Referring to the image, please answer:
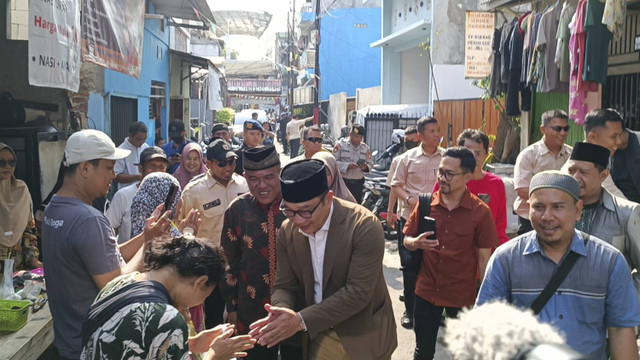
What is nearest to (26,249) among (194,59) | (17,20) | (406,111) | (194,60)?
(17,20)

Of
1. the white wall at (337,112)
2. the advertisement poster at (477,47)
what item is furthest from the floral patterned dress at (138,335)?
the white wall at (337,112)

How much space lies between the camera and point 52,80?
5.16m

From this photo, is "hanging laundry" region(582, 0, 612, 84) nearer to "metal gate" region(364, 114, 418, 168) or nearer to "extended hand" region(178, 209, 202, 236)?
"extended hand" region(178, 209, 202, 236)

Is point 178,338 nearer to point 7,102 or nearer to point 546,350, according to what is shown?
point 546,350

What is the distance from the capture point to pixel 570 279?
8.61 feet

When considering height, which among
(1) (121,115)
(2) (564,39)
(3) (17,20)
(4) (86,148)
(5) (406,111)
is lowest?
(4) (86,148)

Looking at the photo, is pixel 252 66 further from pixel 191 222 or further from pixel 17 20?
pixel 191 222

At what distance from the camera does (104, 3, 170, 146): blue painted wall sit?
10289 millimetres

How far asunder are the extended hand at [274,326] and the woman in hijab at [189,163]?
3.58 m

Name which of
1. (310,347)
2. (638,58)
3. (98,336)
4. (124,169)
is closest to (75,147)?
(98,336)

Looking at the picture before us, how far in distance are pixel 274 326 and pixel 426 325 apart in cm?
197

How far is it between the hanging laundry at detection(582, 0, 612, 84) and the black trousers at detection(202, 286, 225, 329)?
489 cm

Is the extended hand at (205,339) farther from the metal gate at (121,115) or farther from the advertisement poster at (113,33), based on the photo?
the metal gate at (121,115)

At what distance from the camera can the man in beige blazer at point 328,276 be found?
297 centimetres
